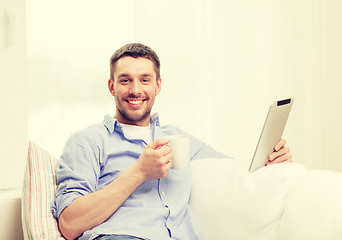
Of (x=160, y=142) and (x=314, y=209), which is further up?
(x=160, y=142)

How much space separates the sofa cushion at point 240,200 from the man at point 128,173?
63 mm

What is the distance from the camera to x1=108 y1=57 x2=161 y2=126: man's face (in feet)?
5.16

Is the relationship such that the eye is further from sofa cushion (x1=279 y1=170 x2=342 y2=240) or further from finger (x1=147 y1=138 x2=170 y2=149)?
sofa cushion (x1=279 y1=170 x2=342 y2=240)

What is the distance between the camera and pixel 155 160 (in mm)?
1293

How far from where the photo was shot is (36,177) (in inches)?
54.4

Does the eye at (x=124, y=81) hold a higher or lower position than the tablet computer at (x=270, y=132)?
higher

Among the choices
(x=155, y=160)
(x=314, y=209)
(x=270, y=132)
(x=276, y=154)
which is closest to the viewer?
(x=314, y=209)

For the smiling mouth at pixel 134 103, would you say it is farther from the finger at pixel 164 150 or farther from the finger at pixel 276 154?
the finger at pixel 276 154

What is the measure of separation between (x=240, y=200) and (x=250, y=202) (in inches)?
1.4

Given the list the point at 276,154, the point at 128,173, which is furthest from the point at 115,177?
the point at 276,154

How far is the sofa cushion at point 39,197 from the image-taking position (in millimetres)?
1292

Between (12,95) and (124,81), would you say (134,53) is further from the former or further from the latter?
(12,95)

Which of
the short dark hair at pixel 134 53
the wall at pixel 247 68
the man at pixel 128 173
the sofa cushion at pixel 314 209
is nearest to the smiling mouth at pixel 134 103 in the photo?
the man at pixel 128 173

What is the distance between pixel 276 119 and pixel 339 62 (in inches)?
84.9
